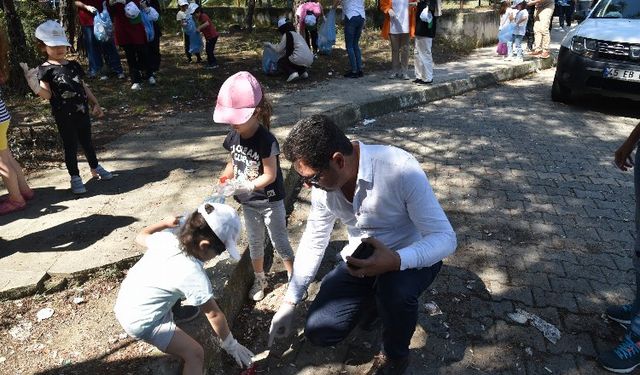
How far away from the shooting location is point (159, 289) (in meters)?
2.12

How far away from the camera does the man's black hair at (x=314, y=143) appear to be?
6.70 ft

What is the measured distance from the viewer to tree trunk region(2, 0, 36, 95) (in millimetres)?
7039

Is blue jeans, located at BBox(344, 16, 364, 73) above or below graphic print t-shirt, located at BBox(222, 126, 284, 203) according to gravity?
above

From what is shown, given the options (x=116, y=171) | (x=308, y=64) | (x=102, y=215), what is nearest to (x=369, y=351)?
(x=102, y=215)

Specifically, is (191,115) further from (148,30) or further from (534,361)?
(534,361)

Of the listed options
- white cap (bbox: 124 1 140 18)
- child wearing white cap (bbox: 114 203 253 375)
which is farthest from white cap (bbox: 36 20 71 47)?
white cap (bbox: 124 1 140 18)

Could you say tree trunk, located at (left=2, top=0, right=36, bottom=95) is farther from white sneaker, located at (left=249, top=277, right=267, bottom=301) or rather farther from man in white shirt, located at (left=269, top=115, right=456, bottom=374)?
man in white shirt, located at (left=269, top=115, right=456, bottom=374)

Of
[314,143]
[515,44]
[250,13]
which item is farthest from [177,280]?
[250,13]

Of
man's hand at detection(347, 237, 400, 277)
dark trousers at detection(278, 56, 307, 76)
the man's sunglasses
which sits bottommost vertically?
man's hand at detection(347, 237, 400, 277)

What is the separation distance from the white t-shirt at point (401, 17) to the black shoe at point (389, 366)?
6468mm

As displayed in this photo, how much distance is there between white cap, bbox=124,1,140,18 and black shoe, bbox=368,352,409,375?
6.51 meters

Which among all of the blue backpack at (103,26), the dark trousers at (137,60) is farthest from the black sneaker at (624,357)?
the blue backpack at (103,26)

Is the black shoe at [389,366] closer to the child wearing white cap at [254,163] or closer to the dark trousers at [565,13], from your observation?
the child wearing white cap at [254,163]

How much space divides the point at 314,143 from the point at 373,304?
111 centimetres
